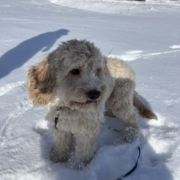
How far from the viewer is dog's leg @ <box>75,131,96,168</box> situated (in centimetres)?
273

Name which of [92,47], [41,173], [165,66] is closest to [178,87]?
[165,66]

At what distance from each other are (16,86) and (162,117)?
2.91 metres

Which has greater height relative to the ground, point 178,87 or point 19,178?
point 178,87

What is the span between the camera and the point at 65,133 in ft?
9.54

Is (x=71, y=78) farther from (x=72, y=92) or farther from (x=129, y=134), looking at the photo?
(x=129, y=134)

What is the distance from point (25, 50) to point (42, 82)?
4.17 metres

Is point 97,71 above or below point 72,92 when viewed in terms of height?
above

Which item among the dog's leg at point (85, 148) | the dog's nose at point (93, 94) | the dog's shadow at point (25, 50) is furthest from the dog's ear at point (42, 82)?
the dog's shadow at point (25, 50)

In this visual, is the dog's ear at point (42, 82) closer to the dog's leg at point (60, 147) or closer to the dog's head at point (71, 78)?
the dog's head at point (71, 78)

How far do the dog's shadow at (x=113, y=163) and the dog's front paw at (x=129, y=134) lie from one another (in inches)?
2.8

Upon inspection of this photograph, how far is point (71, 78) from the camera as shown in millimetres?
2428

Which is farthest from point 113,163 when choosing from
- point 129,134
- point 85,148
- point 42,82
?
point 42,82

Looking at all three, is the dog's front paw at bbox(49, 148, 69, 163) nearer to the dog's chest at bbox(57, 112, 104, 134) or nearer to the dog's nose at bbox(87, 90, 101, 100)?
the dog's chest at bbox(57, 112, 104, 134)

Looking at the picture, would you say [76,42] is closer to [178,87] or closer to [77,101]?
[77,101]
